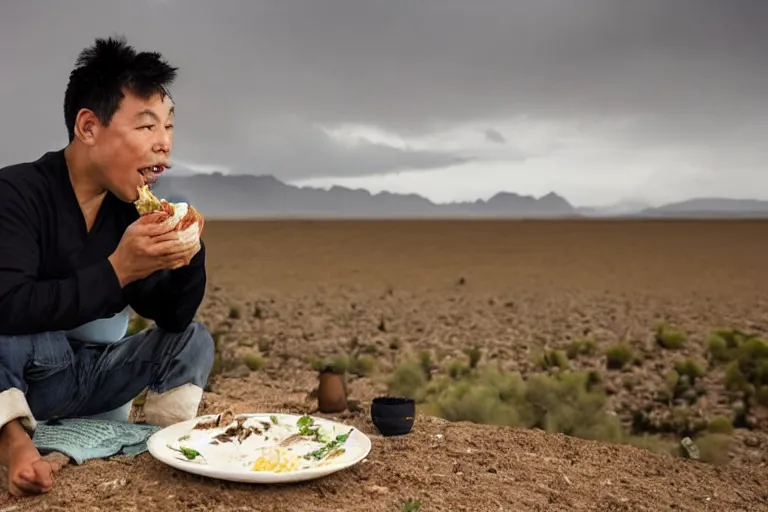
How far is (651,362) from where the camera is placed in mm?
8805

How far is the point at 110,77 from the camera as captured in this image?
10.5 ft

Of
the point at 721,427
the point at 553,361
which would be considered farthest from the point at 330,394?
the point at 553,361

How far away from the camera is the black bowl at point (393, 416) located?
12.7 feet

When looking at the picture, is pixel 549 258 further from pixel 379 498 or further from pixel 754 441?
pixel 379 498

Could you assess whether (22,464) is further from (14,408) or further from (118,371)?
(118,371)

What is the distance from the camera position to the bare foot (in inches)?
116

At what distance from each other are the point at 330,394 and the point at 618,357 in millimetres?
4748

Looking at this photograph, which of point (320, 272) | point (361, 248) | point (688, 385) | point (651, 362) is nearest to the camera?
point (688, 385)

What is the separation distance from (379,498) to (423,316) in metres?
10.4

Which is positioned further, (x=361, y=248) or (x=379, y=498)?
(x=361, y=248)

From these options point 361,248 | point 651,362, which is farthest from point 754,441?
point 361,248

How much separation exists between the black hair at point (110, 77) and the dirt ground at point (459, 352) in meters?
1.46

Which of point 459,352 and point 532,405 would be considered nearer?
point 532,405

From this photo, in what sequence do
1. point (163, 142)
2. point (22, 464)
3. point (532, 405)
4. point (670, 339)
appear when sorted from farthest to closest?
point (670, 339)
point (532, 405)
point (163, 142)
point (22, 464)
